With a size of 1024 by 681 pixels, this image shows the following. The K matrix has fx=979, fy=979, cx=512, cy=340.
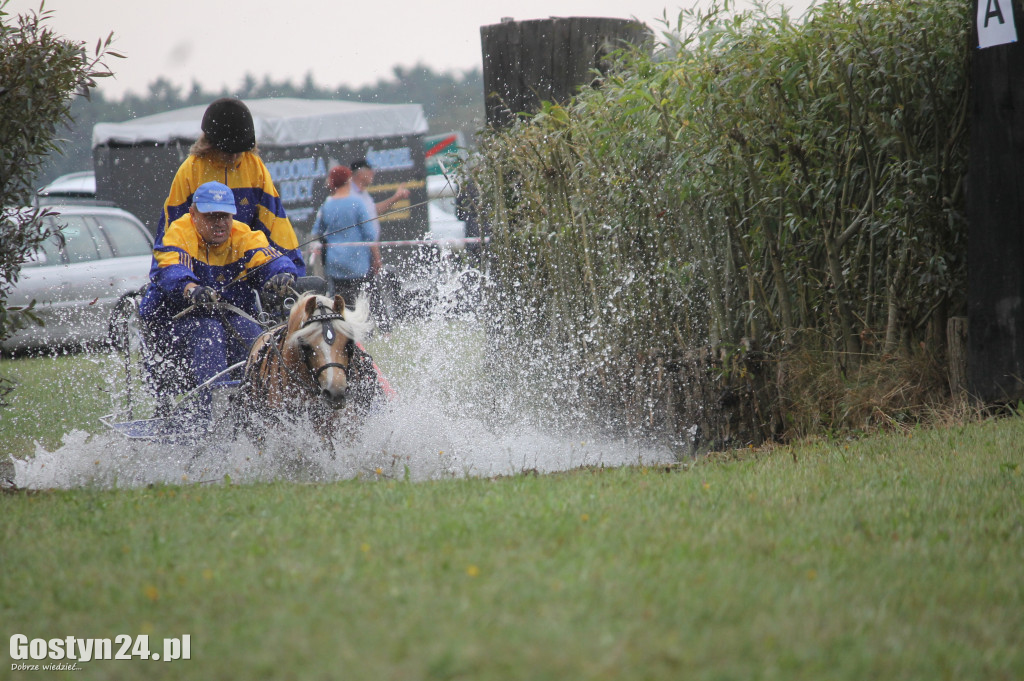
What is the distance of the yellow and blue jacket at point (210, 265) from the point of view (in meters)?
6.83

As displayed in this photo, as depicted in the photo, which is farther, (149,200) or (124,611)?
(149,200)

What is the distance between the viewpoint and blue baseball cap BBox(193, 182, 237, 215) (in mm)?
6891

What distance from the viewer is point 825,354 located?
22.6 ft

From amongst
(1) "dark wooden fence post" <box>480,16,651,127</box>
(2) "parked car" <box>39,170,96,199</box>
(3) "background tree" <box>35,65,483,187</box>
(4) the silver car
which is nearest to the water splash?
(1) "dark wooden fence post" <box>480,16,651,127</box>

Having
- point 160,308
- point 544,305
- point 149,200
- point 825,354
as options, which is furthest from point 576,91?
point 149,200

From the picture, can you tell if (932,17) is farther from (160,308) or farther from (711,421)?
(160,308)

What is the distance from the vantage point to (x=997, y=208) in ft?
20.4

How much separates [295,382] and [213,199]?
1856 millimetres

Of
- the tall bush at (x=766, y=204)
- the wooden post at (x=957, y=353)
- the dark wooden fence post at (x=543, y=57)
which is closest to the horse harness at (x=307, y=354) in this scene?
the tall bush at (x=766, y=204)

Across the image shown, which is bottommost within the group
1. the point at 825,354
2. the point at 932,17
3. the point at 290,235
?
the point at 825,354

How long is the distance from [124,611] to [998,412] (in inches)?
215

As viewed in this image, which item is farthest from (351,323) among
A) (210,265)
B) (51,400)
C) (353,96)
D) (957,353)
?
(353,96)

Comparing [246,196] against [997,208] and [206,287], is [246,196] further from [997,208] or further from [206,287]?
[997,208]

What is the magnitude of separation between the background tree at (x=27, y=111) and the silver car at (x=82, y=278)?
7.13m
